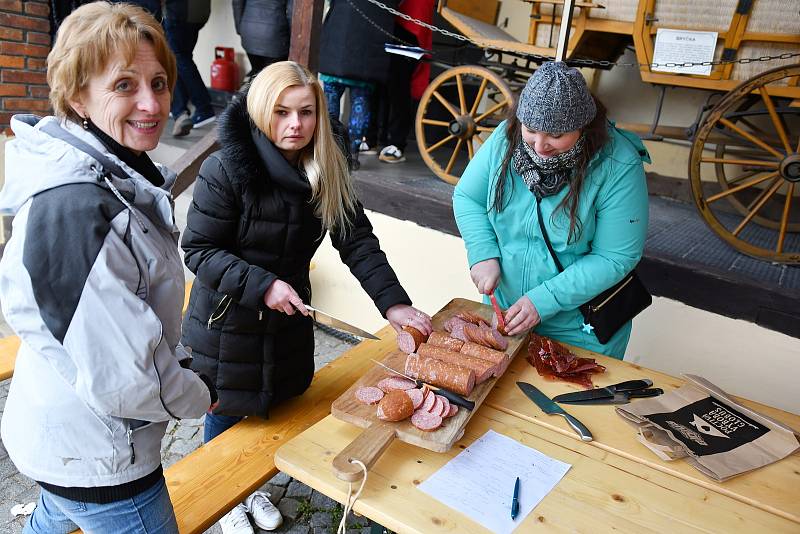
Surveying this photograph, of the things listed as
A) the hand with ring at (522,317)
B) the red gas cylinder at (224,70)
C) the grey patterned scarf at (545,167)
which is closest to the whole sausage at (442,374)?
the hand with ring at (522,317)

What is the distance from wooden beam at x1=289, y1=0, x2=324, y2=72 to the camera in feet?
12.9

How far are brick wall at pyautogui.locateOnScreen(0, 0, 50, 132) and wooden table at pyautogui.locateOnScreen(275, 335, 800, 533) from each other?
5.49 m

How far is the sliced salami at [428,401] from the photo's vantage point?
1.68m

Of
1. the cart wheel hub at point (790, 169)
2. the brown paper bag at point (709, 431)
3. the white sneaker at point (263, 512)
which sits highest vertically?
the cart wheel hub at point (790, 169)

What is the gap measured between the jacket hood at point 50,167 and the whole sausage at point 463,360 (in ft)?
3.11

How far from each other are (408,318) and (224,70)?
631 cm

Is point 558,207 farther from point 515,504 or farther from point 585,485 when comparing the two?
point 515,504

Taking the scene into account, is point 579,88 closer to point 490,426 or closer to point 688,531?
point 490,426

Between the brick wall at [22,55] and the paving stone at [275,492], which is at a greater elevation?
the brick wall at [22,55]

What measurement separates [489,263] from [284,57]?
357 cm

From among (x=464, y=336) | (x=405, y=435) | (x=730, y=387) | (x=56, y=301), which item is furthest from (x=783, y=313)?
(x=56, y=301)

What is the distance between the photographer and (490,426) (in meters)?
1.78

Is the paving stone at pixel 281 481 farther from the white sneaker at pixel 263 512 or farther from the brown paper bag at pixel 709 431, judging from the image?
the brown paper bag at pixel 709 431

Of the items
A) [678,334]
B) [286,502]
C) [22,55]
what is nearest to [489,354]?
[286,502]
